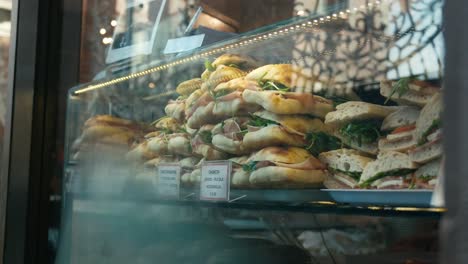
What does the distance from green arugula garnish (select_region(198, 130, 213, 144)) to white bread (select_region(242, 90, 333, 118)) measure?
0.16 meters

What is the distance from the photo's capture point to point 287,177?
3.55ft

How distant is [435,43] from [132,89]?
95 centimetres

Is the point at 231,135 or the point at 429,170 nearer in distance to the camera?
the point at 429,170

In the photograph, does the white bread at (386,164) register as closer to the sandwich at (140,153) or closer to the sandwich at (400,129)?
the sandwich at (400,129)

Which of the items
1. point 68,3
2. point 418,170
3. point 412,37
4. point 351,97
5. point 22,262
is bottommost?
point 22,262

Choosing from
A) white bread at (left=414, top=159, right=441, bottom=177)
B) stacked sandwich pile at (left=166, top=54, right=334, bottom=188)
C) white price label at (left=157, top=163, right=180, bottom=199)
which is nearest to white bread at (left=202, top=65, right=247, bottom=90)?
stacked sandwich pile at (left=166, top=54, right=334, bottom=188)

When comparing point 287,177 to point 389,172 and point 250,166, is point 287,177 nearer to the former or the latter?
point 250,166

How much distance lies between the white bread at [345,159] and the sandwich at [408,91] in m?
0.12

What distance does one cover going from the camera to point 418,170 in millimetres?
896

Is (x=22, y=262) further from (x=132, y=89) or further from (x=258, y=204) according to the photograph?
(x=258, y=204)

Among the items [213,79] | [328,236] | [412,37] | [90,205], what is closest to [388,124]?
[412,37]

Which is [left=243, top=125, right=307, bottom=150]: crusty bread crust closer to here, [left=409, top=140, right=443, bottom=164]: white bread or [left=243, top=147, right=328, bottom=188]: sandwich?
[left=243, top=147, right=328, bottom=188]: sandwich

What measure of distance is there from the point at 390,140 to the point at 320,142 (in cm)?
17

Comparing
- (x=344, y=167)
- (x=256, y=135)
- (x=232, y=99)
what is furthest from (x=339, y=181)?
(x=232, y=99)
